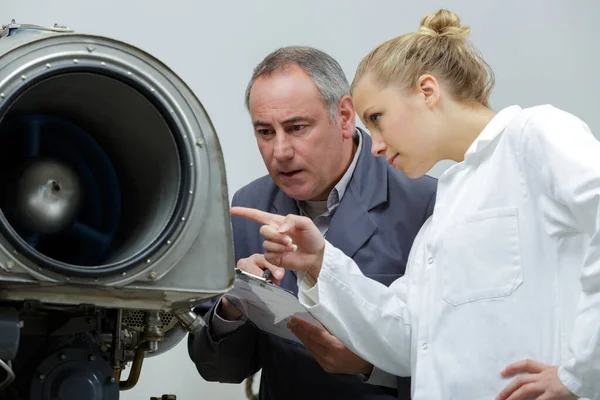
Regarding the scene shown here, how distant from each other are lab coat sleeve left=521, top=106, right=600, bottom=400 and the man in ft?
1.43

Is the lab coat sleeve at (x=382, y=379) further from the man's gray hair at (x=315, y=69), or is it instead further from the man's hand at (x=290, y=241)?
the man's gray hair at (x=315, y=69)

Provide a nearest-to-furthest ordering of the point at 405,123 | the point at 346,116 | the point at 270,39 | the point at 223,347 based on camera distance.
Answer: the point at 405,123 → the point at 223,347 → the point at 346,116 → the point at 270,39

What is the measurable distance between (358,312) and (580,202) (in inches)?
15.9

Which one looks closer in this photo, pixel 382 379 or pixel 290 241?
pixel 290 241

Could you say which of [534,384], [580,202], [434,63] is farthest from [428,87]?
[534,384]

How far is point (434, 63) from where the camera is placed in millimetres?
1446

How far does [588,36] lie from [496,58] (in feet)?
0.86

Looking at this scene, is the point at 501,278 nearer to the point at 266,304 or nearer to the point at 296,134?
the point at 266,304

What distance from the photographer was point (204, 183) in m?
1.04

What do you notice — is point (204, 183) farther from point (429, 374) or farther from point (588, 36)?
point (588, 36)

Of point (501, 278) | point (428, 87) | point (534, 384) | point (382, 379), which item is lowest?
point (382, 379)

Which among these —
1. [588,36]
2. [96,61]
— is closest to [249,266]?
[96,61]

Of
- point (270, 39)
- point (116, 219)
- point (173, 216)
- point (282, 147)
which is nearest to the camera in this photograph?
point (173, 216)

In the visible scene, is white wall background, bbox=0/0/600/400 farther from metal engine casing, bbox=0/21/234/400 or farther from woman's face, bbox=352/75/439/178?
metal engine casing, bbox=0/21/234/400
